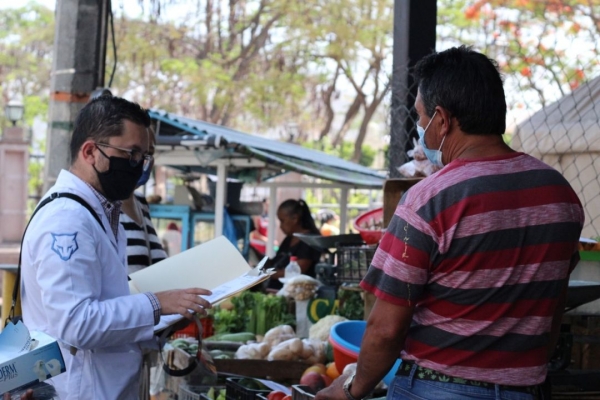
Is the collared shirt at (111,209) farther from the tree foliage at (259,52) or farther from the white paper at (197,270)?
the tree foliage at (259,52)

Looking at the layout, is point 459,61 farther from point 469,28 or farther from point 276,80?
point 276,80

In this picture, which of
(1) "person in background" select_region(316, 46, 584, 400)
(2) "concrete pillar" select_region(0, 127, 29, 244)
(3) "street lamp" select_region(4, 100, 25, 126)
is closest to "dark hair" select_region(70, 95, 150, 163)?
(1) "person in background" select_region(316, 46, 584, 400)

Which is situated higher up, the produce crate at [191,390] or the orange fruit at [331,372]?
the orange fruit at [331,372]

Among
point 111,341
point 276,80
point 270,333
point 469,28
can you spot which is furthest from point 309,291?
point 276,80

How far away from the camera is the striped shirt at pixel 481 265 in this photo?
2322 mm

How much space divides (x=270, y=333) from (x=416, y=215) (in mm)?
3666

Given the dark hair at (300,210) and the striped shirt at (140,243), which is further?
the dark hair at (300,210)

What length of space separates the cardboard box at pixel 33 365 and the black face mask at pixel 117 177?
28.4 inches

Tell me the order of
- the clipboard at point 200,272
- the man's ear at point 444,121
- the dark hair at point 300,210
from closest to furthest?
the man's ear at point 444,121
the clipboard at point 200,272
the dark hair at point 300,210

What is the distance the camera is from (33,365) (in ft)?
7.77

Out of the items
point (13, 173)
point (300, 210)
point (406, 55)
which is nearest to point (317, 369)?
point (406, 55)

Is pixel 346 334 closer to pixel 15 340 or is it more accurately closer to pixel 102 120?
pixel 102 120

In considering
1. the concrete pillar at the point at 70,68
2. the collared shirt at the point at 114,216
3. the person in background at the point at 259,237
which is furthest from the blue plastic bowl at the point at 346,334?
the person in background at the point at 259,237

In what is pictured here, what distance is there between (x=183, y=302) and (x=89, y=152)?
0.64 meters
